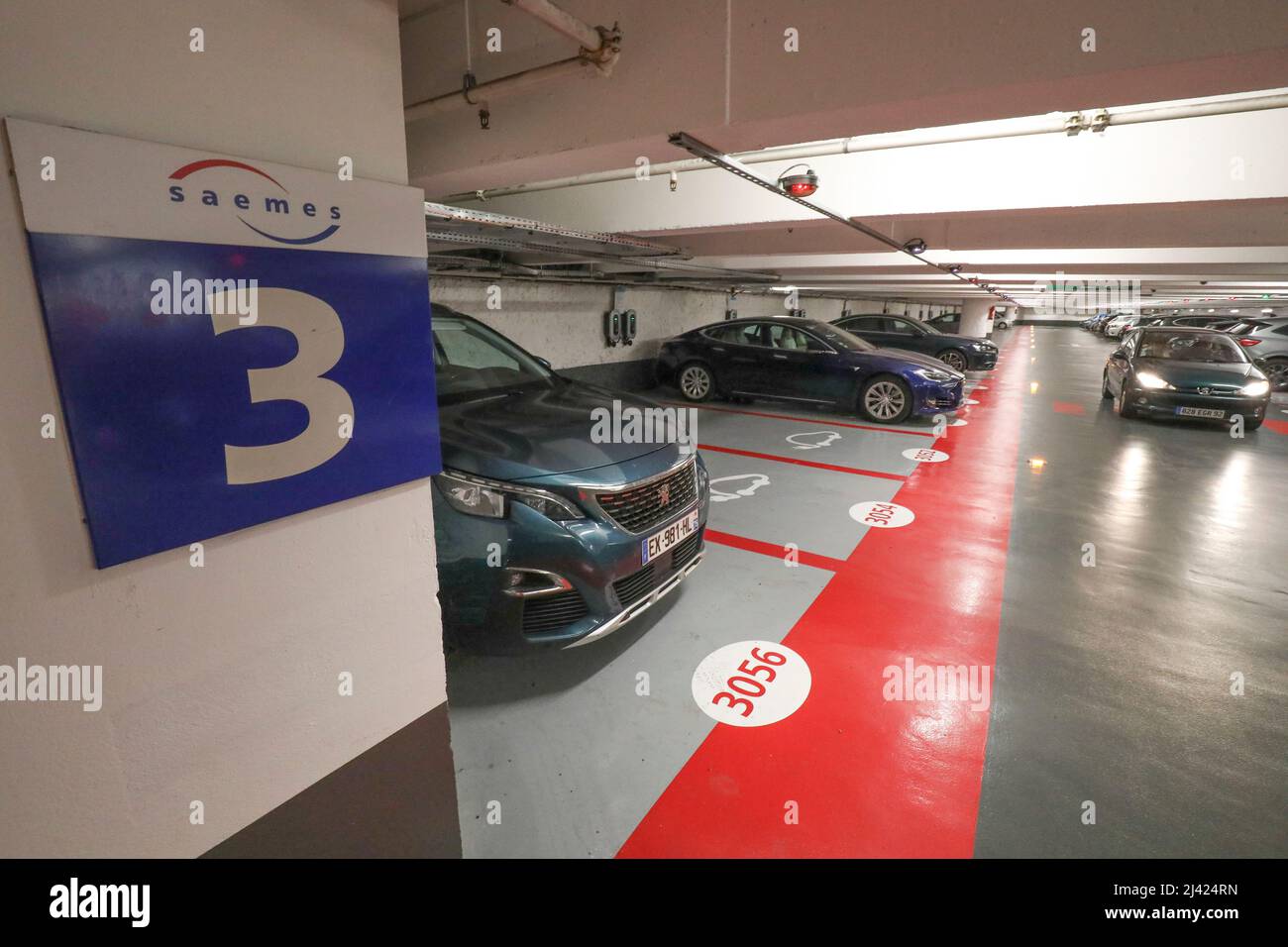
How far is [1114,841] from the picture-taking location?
1.84 meters

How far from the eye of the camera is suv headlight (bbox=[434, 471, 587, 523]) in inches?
93.0

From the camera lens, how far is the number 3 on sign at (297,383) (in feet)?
3.62

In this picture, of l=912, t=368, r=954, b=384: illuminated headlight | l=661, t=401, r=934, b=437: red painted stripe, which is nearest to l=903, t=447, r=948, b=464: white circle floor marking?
l=661, t=401, r=934, b=437: red painted stripe

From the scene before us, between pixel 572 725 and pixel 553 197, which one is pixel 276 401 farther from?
pixel 553 197

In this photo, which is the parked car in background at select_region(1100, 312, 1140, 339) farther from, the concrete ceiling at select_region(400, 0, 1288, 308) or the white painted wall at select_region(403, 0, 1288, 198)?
the white painted wall at select_region(403, 0, 1288, 198)

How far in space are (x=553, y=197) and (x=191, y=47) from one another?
148 inches

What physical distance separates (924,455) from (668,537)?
4.61 m

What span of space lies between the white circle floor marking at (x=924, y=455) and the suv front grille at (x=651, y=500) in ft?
13.2

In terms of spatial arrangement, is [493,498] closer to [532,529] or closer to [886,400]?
Answer: [532,529]

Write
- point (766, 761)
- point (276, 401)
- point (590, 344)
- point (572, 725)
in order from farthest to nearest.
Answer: point (590, 344), point (572, 725), point (766, 761), point (276, 401)

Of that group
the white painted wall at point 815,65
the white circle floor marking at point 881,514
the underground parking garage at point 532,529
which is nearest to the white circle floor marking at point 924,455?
the white circle floor marking at point 881,514

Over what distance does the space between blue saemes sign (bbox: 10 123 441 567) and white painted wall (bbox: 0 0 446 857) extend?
41 mm
